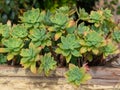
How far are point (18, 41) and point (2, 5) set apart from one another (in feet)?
3.64

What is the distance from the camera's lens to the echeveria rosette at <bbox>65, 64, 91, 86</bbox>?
97.5 inches

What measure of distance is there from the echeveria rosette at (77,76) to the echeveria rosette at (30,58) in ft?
0.70

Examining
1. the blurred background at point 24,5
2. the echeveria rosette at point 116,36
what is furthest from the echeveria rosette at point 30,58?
the blurred background at point 24,5

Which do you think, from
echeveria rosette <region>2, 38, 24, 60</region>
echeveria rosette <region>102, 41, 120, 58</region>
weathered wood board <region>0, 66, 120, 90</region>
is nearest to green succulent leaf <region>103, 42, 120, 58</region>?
echeveria rosette <region>102, 41, 120, 58</region>

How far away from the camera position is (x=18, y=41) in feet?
8.46

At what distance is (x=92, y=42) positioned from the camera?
8.23ft

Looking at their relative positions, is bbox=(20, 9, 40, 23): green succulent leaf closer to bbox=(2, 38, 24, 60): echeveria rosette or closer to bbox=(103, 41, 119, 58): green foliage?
bbox=(2, 38, 24, 60): echeveria rosette

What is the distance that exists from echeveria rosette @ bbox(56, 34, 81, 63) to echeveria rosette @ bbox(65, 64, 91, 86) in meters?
0.09

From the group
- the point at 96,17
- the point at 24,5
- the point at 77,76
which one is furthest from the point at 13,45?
the point at 24,5

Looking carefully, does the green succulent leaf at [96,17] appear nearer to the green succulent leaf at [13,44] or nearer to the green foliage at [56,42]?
the green foliage at [56,42]

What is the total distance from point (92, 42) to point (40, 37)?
1.08ft

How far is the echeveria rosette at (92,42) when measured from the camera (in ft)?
8.22

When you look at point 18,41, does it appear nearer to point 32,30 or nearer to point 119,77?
point 32,30

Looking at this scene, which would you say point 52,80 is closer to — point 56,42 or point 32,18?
point 56,42
